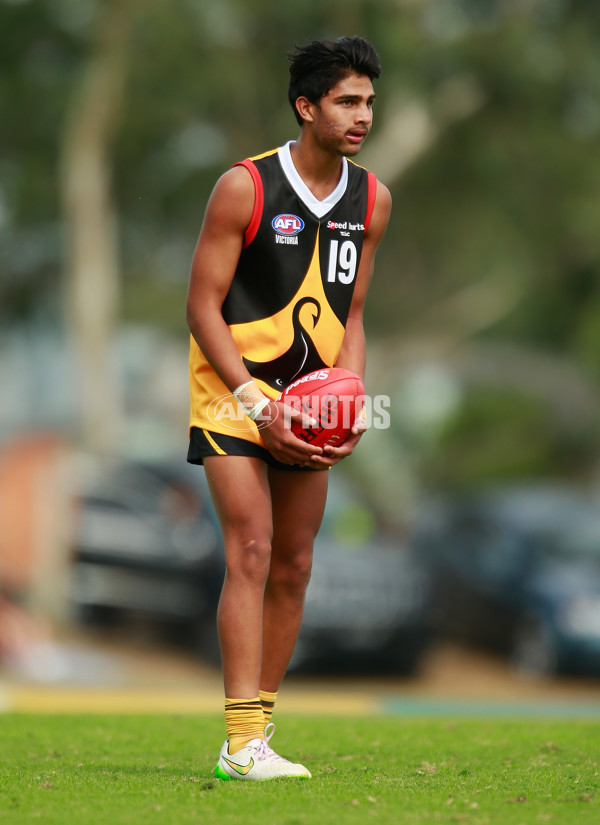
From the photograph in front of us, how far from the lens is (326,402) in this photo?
4.93m

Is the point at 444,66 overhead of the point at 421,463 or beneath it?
overhead

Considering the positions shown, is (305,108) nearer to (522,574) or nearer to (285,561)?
(285,561)

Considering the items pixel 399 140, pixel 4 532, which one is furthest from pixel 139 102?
pixel 4 532

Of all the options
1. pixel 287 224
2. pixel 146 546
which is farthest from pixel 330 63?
pixel 146 546

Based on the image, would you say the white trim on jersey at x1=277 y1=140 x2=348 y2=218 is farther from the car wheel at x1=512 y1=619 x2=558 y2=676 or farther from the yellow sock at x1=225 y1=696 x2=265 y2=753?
the car wheel at x1=512 y1=619 x2=558 y2=676

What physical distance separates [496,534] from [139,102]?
9232mm

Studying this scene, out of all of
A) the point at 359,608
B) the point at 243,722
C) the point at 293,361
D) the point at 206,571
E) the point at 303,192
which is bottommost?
the point at 243,722

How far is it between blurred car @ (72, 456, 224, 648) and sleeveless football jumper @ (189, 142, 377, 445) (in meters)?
9.47

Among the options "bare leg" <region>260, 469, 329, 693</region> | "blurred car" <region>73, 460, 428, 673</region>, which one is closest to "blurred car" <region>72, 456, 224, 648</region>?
"blurred car" <region>73, 460, 428, 673</region>

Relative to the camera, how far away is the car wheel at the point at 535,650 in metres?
15.0

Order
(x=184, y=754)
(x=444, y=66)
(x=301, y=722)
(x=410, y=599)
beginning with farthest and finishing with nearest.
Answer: (x=444, y=66) < (x=410, y=599) < (x=301, y=722) < (x=184, y=754)

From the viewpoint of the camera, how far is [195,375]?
202 inches

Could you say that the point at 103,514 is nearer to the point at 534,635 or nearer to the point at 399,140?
the point at 534,635

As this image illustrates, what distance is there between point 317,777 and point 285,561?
2.71 ft
